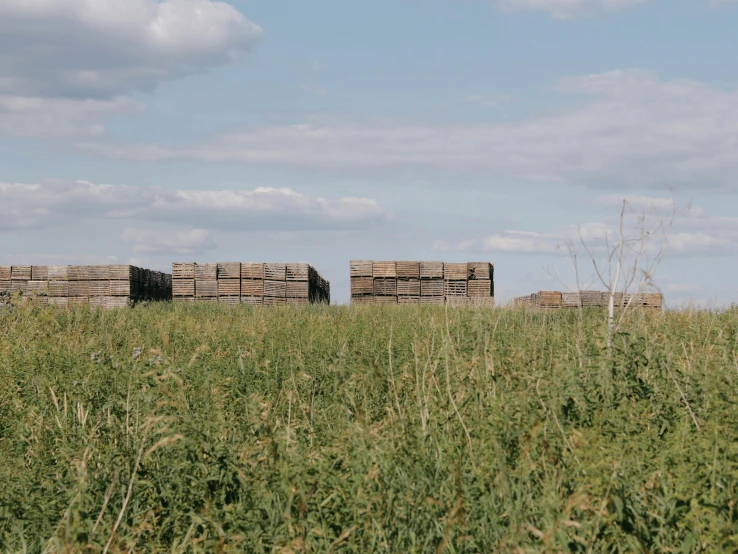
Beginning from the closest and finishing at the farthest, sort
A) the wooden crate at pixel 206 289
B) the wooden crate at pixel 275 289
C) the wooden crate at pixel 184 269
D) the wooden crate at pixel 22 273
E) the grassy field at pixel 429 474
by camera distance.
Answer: the grassy field at pixel 429 474
the wooden crate at pixel 275 289
the wooden crate at pixel 206 289
the wooden crate at pixel 184 269
the wooden crate at pixel 22 273

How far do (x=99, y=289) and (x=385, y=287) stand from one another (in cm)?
953

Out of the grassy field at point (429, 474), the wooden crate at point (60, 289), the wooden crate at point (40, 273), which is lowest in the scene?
the grassy field at point (429, 474)

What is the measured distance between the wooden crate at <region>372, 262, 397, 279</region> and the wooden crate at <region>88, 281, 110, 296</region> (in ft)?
29.0

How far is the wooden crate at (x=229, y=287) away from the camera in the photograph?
2400 cm

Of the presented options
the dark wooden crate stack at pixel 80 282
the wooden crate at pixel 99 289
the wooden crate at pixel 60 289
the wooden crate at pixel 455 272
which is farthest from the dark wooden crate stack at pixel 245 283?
the wooden crate at pixel 455 272

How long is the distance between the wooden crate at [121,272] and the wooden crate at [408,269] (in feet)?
29.1

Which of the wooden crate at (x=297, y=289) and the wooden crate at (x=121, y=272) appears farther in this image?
the wooden crate at (x=121, y=272)

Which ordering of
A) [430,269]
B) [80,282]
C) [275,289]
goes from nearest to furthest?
[275,289] < [430,269] < [80,282]

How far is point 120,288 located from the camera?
24141 mm

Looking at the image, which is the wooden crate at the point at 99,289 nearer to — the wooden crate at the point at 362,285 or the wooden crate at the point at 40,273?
the wooden crate at the point at 40,273

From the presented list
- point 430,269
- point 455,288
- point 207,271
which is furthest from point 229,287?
point 455,288

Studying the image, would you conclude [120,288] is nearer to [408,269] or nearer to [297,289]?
[297,289]

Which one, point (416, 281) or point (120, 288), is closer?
point (120, 288)

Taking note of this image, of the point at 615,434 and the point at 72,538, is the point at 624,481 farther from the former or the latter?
the point at 72,538
